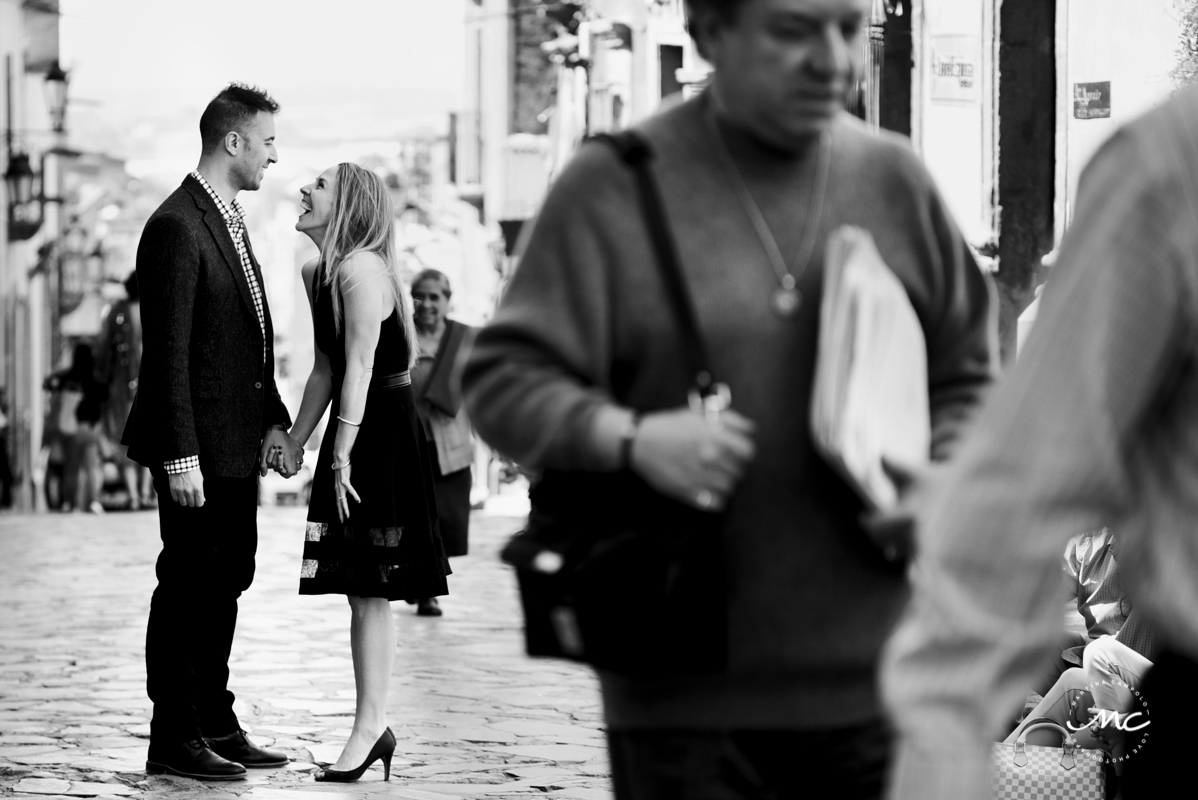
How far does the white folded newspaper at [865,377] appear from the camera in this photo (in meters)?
2.29

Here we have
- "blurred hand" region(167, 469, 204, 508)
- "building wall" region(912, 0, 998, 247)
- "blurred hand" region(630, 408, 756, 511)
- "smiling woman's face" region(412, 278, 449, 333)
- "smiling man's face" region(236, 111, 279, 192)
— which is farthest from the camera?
"building wall" region(912, 0, 998, 247)

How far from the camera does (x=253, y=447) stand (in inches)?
244

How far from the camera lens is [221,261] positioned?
6188mm

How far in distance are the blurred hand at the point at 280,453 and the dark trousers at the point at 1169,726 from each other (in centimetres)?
460

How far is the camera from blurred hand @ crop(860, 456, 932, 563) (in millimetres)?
2199

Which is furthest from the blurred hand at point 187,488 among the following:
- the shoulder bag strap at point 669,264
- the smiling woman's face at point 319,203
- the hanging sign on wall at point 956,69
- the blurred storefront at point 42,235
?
the blurred storefront at point 42,235

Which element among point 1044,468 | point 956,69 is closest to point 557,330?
point 1044,468

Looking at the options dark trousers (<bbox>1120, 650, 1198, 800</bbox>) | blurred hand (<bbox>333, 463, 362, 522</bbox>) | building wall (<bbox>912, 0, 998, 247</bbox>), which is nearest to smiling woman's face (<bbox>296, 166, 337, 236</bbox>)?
blurred hand (<bbox>333, 463, 362, 522</bbox>)

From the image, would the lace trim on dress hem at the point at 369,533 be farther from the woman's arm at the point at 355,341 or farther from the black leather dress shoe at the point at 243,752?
the black leather dress shoe at the point at 243,752

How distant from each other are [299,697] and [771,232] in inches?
223

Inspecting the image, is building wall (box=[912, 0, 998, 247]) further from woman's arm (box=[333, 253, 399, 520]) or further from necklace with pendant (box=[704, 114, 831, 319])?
necklace with pendant (box=[704, 114, 831, 319])

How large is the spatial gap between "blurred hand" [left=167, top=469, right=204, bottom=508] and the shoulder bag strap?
12.0ft

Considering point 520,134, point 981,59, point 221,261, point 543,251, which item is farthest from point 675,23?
point 543,251

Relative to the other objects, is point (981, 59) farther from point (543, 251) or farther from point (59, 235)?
point (59, 235)
